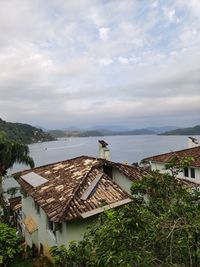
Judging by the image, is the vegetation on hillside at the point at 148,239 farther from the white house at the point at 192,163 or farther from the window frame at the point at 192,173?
the window frame at the point at 192,173

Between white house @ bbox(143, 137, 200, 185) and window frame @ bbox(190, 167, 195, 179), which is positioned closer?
white house @ bbox(143, 137, 200, 185)

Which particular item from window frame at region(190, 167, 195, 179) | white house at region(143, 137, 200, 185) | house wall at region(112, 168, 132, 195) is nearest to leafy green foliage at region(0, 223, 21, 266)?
house wall at region(112, 168, 132, 195)

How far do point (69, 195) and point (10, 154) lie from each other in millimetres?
12832

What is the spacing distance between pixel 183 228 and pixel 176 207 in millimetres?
999

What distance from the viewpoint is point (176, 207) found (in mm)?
6316

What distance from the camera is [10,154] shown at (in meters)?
27.4

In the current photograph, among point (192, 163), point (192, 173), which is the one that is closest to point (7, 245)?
point (192, 163)

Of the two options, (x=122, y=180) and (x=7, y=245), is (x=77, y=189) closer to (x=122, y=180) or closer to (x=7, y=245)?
(x=122, y=180)

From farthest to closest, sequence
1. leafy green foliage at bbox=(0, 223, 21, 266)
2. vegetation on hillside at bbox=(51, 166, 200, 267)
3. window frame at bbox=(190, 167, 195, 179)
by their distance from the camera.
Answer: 1. window frame at bbox=(190, 167, 195, 179)
2. leafy green foliage at bbox=(0, 223, 21, 266)
3. vegetation on hillside at bbox=(51, 166, 200, 267)

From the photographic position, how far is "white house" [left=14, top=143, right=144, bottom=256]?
1525 centimetres

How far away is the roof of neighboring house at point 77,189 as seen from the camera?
15.1 meters

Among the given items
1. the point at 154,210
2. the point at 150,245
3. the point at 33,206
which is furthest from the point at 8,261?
the point at 150,245

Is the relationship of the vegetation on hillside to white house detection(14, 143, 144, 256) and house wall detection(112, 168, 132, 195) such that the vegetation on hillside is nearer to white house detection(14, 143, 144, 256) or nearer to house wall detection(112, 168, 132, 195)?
white house detection(14, 143, 144, 256)

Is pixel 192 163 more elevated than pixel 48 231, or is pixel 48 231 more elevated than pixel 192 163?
pixel 192 163
